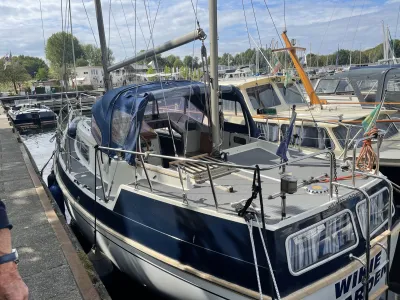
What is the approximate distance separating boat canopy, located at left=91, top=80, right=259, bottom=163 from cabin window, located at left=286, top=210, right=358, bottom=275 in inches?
108

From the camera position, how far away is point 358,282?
158 inches

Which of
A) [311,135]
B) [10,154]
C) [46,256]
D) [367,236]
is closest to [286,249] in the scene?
[367,236]

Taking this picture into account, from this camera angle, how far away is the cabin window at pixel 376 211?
4.19 m

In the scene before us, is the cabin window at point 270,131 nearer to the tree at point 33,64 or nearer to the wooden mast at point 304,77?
the wooden mast at point 304,77

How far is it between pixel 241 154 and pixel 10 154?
355 inches

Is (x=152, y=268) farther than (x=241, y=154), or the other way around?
(x=241, y=154)

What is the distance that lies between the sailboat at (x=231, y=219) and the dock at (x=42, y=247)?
73cm

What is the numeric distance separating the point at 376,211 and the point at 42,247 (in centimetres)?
458

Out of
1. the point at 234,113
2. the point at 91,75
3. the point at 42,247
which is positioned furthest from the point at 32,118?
the point at 91,75

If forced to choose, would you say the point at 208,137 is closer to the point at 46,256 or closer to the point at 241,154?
the point at 241,154

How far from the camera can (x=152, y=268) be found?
4.80m

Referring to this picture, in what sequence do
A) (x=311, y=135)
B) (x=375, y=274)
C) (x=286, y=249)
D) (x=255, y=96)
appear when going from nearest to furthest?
(x=286, y=249)
(x=375, y=274)
(x=311, y=135)
(x=255, y=96)

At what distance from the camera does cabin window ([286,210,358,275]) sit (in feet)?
11.9

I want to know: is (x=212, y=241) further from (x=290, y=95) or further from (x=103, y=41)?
(x=290, y=95)
